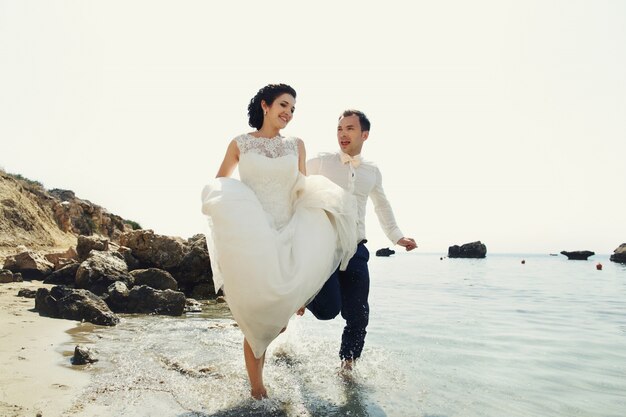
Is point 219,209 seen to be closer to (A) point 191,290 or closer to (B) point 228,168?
(B) point 228,168

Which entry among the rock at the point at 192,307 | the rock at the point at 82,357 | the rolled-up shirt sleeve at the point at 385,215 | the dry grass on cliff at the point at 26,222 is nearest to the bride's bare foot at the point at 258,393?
the rock at the point at 82,357

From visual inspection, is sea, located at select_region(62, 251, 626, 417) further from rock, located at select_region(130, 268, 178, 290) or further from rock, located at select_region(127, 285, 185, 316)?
rock, located at select_region(130, 268, 178, 290)

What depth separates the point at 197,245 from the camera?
14.9 meters

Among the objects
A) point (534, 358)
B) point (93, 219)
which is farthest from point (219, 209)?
point (93, 219)

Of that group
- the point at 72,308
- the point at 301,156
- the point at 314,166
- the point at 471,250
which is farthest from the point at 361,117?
the point at 471,250

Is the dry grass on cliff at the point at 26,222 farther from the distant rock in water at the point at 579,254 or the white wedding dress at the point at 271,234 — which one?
the distant rock in water at the point at 579,254

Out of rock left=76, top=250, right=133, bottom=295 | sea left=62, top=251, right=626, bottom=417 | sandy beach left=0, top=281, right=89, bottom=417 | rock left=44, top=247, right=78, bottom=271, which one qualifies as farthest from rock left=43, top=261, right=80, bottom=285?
sandy beach left=0, top=281, right=89, bottom=417

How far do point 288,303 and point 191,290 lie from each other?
10829 millimetres

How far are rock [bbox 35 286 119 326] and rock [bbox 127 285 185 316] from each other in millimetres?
1677

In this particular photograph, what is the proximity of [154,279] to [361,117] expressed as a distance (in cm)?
809

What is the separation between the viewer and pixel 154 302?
9.64 m

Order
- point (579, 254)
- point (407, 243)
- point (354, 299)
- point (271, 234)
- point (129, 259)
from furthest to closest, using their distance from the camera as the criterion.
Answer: point (579, 254) < point (129, 259) < point (407, 243) < point (354, 299) < point (271, 234)

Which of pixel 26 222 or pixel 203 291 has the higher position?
pixel 26 222

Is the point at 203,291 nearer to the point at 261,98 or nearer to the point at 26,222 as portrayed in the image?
the point at 261,98
